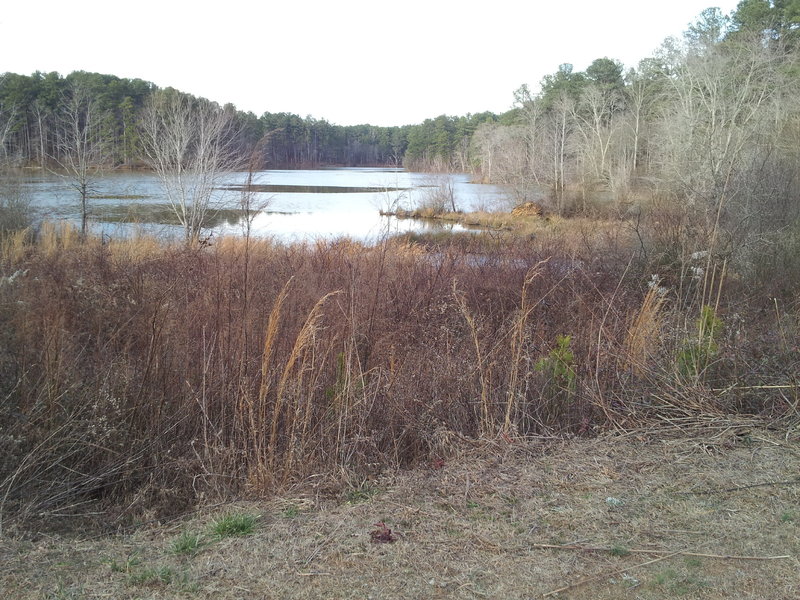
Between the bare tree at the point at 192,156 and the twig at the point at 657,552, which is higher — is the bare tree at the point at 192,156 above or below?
above

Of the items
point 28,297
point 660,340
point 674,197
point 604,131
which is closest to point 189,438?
point 28,297

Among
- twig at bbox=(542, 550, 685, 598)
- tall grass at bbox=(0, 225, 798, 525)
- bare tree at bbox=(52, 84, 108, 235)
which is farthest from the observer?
bare tree at bbox=(52, 84, 108, 235)

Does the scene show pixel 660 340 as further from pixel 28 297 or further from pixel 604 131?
pixel 604 131

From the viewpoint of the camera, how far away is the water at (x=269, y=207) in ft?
70.5

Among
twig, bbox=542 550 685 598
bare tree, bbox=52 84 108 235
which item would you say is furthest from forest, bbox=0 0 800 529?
bare tree, bbox=52 84 108 235

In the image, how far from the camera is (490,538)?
2.86m

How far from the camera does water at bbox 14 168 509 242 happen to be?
21.5 m

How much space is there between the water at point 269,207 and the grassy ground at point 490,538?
11.0 meters

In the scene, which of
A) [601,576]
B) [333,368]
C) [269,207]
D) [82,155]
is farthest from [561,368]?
[269,207]

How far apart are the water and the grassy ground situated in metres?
11.0

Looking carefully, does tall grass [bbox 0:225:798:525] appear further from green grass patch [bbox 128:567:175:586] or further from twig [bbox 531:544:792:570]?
twig [bbox 531:544:792:570]

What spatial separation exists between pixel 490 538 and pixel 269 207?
33.4 metres

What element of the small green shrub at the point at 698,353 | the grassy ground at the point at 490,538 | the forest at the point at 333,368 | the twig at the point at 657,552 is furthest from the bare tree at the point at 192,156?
the twig at the point at 657,552

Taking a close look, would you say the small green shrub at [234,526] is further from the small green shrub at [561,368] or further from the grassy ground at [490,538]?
the small green shrub at [561,368]
